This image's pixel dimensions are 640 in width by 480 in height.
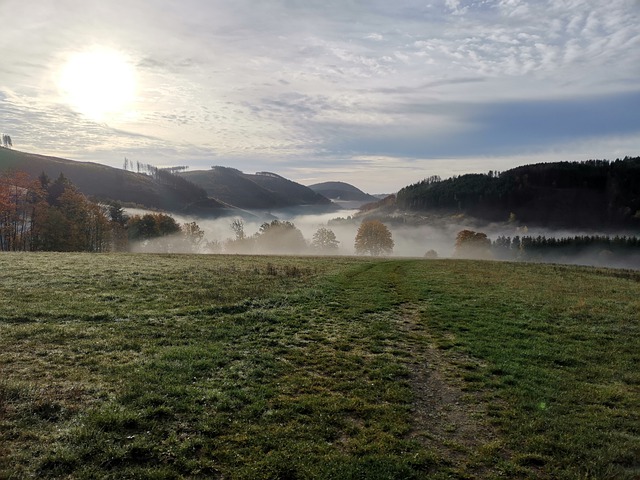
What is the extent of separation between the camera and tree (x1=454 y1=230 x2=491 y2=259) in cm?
14138

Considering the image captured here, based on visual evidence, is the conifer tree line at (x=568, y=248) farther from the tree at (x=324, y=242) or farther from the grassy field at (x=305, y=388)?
the grassy field at (x=305, y=388)

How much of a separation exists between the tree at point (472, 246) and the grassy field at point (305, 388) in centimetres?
12291

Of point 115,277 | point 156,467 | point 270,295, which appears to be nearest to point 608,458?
point 156,467

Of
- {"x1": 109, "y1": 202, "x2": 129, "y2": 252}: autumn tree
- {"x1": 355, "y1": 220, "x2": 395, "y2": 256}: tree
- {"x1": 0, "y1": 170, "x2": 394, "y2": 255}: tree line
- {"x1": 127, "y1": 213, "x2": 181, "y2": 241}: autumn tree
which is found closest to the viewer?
{"x1": 0, "y1": 170, "x2": 394, "y2": 255}: tree line

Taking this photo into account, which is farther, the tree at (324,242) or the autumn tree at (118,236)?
the tree at (324,242)

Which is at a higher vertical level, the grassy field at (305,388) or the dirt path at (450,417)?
the grassy field at (305,388)

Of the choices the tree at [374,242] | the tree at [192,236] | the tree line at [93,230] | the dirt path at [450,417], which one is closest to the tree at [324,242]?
Answer: the tree line at [93,230]

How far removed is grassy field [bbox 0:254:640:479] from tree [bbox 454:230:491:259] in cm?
12291

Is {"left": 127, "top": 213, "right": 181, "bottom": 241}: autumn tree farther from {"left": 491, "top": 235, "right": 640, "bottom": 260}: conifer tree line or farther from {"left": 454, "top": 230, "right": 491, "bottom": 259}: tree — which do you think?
{"left": 491, "top": 235, "right": 640, "bottom": 260}: conifer tree line

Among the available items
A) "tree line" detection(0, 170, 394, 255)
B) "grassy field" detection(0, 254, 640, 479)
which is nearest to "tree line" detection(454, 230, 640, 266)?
"tree line" detection(0, 170, 394, 255)

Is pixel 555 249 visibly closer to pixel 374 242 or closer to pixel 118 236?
pixel 374 242

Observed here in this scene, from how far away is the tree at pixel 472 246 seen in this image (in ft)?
464

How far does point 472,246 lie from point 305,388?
146419 mm

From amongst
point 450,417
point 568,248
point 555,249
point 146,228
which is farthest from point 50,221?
point 568,248
